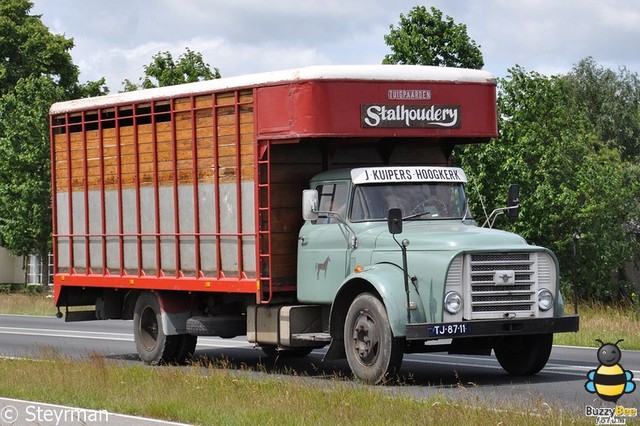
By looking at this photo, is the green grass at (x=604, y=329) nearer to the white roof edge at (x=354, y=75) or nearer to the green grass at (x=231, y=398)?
the white roof edge at (x=354, y=75)

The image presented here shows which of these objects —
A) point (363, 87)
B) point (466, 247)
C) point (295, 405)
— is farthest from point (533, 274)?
point (295, 405)

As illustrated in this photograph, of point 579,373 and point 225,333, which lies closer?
point 579,373

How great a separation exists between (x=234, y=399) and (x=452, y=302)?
2940 millimetres

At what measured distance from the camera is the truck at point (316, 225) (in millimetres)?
15820

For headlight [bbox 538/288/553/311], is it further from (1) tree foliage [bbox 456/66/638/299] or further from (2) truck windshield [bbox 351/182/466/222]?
(1) tree foliage [bbox 456/66/638/299]

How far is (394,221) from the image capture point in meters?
15.7

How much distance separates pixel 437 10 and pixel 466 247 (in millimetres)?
28370

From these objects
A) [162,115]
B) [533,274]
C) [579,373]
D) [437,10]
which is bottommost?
[579,373]

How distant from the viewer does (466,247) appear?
1570 centimetres

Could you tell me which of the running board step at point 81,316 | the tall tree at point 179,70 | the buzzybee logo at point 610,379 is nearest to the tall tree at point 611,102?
the tall tree at point 179,70

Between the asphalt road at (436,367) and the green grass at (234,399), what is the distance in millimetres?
527

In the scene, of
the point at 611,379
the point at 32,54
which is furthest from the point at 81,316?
the point at 32,54

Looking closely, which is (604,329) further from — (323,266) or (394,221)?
(394,221)

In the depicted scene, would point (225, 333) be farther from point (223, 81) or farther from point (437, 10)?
point (437, 10)
